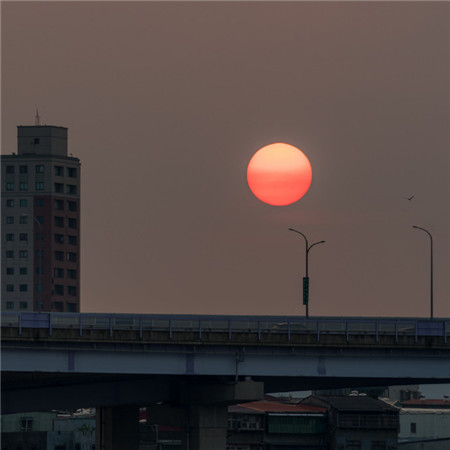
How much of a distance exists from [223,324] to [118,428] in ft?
64.2

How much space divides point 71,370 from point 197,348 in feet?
29.2

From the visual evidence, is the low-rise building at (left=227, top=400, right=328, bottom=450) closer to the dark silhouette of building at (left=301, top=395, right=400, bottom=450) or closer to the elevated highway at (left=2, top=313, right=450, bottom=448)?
the dark silhouette of building at (left=301, top=395, right=400, bottom=450)

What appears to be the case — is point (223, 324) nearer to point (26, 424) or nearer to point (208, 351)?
point (208, 351)

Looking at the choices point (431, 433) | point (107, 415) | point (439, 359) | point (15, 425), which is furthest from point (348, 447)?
point (439, 359)

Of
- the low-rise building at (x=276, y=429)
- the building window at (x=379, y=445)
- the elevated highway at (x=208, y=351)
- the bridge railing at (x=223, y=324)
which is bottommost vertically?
the building window at (x=379, y=445)

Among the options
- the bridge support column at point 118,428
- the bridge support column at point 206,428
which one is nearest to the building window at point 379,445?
the bridge support column at point 118,428

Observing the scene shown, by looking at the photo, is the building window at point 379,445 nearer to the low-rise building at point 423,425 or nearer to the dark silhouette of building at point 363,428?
the dark silhouette of building at point 363,428

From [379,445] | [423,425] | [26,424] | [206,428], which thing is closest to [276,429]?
[379,445]

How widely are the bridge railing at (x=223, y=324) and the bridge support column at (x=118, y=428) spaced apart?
15.9m

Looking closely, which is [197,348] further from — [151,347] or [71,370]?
[71,370]

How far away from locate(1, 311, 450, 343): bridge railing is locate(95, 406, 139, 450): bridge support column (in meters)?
15.9

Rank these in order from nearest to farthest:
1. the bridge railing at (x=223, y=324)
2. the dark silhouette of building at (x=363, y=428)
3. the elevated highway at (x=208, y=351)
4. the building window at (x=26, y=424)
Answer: the elevated highway at (x=208, y=351)
the bridge railing at (x=223, y=324)
the dark silhouette of building at (x=363, y=428)
the building window at (x=26, y=424)

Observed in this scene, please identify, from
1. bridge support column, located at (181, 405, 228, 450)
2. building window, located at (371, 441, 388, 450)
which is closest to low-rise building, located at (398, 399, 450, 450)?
building window, located at (371, 441, 388, 450)

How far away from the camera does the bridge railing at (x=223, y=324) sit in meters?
81.1
